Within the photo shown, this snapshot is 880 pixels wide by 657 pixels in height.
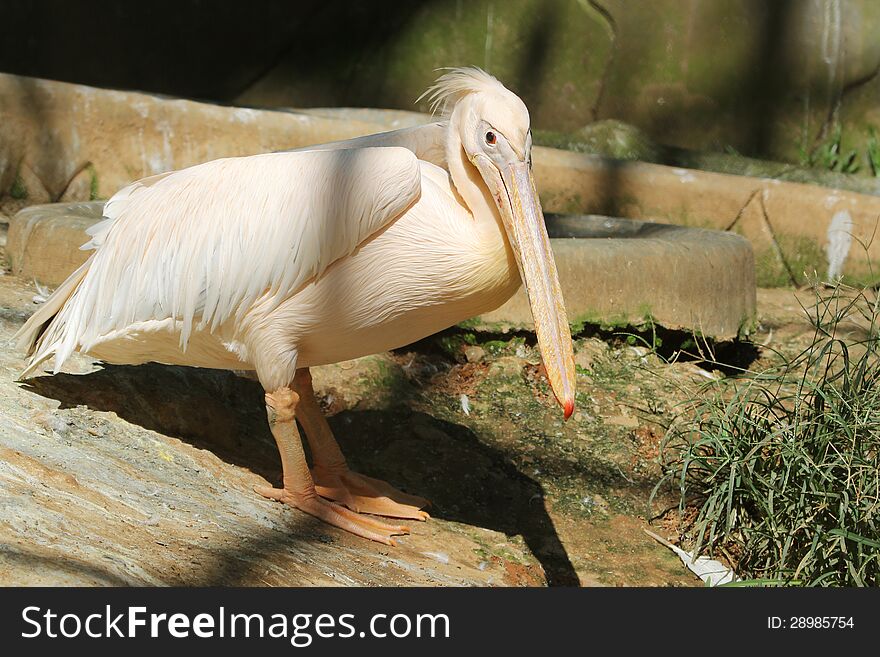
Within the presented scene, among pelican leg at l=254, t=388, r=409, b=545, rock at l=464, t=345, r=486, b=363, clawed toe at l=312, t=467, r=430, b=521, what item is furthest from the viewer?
rock at l=464, t=345, r=486, b=363

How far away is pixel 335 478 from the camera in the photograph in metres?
3.46

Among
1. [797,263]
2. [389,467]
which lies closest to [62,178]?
[389,467]

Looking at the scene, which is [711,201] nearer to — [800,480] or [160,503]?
[800,480]

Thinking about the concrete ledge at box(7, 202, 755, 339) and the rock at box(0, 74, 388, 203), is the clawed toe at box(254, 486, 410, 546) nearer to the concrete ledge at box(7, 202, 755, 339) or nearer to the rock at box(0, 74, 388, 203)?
the concrete ledge at box(7, 202, 755, 339)

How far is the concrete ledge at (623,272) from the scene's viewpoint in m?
4.34

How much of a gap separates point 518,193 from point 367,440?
1583mm

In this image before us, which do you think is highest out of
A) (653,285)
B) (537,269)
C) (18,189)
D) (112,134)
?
(112,134)

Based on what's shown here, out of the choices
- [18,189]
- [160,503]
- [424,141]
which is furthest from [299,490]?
[18,189]

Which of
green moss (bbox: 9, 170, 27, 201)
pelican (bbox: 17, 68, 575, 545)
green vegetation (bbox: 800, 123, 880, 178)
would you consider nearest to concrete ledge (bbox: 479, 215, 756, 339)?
pelican (bbox: 17, 68, 575, 545)

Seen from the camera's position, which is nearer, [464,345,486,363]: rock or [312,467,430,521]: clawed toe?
[312,467,430,521]: clawed toe

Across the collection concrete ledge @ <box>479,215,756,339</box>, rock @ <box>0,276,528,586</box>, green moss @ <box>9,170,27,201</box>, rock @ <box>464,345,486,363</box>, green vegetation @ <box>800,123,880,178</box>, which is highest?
green vegetation @ <box>800,123,880,178</box>

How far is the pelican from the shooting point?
2.86m

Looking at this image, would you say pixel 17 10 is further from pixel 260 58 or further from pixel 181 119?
pixel 181 119

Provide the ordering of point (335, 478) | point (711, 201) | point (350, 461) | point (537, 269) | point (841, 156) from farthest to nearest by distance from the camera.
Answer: point (841, 156)
point (711, 201)
point (350, 461)
point (335, 478)
point (537, 269)
